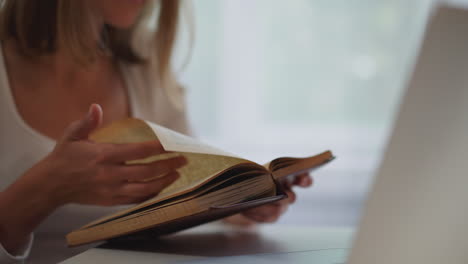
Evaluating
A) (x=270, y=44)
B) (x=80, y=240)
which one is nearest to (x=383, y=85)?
(x=270, y=44)

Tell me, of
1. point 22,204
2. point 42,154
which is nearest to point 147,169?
point 22,204

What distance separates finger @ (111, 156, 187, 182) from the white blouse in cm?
10

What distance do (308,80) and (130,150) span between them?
174 centimetres

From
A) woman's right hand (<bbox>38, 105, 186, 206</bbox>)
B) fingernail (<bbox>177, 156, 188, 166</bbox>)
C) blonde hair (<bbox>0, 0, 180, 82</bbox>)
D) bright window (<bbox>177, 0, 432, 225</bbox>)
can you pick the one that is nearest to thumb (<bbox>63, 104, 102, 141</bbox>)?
woman's right hand (<bbox>38, 105, 186, 206</bbox>)

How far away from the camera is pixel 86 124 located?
43 cm

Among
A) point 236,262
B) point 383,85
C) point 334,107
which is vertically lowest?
point 236,262

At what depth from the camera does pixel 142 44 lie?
38.2 inches

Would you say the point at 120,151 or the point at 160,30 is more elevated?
the point at 160,30

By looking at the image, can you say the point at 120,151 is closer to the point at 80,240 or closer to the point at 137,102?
the point at 80,240

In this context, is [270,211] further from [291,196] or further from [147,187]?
[147,187]

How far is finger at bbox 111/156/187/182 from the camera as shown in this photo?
0.47 metres

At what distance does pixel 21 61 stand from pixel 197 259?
56cm

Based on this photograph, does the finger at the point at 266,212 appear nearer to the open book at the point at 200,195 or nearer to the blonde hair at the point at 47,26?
the open book at the point at 200,195

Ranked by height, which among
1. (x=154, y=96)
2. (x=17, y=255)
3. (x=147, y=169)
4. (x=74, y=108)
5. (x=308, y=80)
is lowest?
(x=17, y=255)
